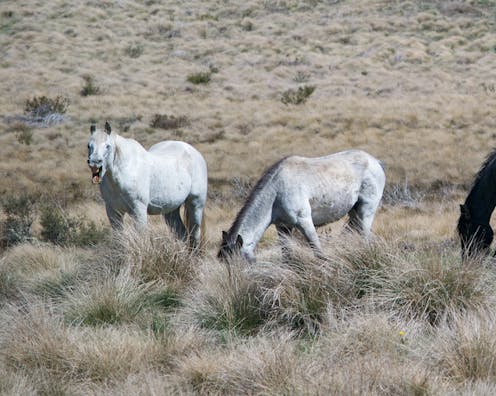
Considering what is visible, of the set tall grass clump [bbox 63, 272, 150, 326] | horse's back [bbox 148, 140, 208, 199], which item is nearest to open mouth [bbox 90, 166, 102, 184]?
horse's back [bbox 148, 140, 208, 199]

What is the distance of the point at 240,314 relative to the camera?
6355 millimetres

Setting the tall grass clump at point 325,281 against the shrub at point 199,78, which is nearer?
the tall grass clump at point 325,281

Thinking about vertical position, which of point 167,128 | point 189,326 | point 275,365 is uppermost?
point 275,365

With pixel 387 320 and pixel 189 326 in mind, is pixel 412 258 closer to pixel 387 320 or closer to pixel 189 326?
pixel 387 320

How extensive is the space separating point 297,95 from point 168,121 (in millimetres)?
5789

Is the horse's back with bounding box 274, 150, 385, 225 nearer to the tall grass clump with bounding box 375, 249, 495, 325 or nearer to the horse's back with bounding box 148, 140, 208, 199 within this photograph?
the horse's back with bounding box 148, 140, 208, 199

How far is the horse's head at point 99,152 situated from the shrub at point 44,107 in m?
18.7

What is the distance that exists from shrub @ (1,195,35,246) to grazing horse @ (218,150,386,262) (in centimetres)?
490

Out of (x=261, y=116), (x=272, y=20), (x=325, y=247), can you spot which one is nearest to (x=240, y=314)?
(x=325, y=247)

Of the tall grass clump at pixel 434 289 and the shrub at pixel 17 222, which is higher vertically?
the tall grass clump at pixel 434 289

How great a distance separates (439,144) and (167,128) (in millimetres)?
9023

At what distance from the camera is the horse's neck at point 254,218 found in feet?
24.9

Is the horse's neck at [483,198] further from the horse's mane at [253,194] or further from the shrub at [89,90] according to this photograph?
the shrub at [89,90]

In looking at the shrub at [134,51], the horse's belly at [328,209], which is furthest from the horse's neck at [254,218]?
the shrub at [134,51]
